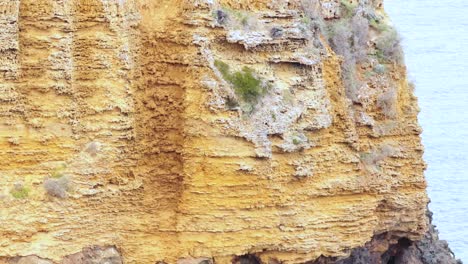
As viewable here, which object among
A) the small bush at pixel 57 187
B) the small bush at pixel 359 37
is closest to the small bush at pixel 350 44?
the small bush at pixel 359 37

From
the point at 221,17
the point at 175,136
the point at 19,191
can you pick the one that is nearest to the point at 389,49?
the point at 221,17

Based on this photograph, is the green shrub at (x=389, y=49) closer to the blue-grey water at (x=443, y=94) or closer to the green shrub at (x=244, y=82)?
the green shrub at (x=244, y=82)

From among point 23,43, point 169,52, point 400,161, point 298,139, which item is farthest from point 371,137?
point 23,43

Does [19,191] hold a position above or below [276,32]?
below

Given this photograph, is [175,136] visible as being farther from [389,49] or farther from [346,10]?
[389,49]

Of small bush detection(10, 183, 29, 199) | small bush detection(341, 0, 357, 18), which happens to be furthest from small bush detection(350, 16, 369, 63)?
small bush detection(10, 183, 29, 199)

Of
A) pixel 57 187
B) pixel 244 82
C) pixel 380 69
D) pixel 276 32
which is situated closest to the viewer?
pixel 57 187
